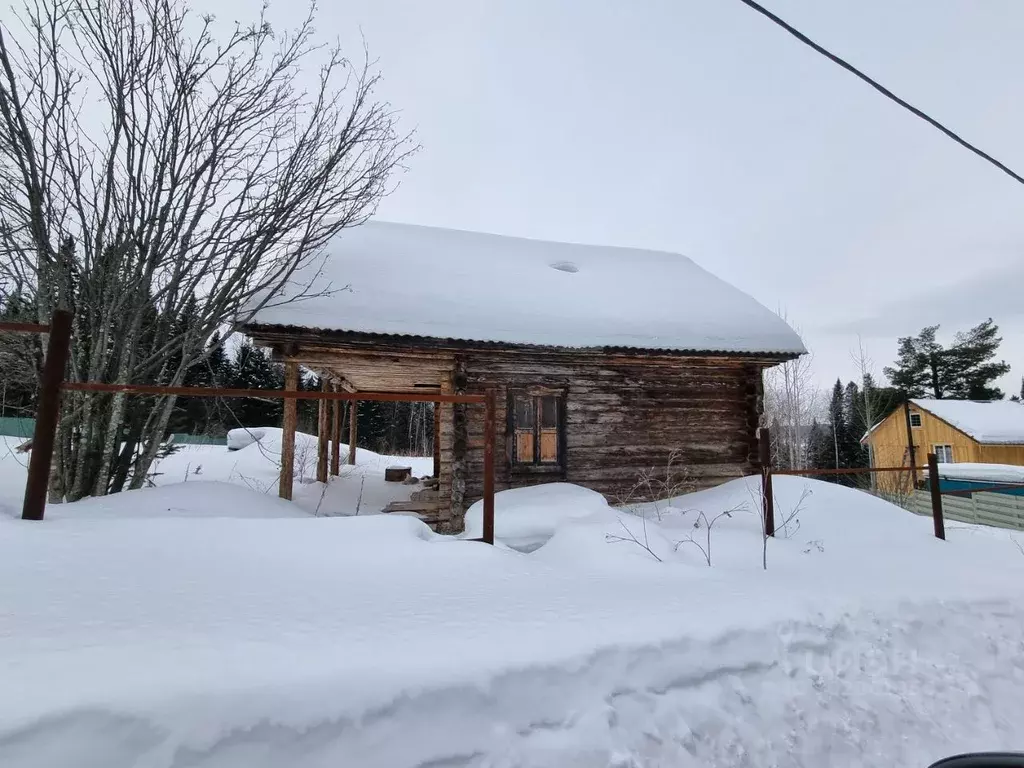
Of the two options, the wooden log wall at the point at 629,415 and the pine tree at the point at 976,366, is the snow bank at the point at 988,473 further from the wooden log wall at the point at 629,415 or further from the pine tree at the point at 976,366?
the pine tree at the point at 976,366

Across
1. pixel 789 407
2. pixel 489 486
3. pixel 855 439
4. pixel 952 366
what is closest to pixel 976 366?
pixel 952 366

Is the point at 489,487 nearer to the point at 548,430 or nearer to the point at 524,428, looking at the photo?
the point at 524,428

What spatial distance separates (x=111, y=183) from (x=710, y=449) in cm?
935

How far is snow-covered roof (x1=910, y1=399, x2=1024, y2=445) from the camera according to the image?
23781 millimetres

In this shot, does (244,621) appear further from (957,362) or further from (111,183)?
(957,362)

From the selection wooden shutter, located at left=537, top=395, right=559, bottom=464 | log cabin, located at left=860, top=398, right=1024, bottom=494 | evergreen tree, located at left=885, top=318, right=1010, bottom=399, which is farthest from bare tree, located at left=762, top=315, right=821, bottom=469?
wooden shutter, located at left=537, top=395, right=559, bottom=464

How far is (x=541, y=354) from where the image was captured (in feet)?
→ 26.4

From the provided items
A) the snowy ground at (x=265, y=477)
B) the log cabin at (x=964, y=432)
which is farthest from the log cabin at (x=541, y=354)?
the log cabin at (x=964, y=432)

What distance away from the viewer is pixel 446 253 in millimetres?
9875

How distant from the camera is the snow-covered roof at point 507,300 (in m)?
7.04

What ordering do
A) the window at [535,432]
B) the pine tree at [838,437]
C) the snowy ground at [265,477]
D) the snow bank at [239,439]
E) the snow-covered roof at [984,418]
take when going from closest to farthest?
the snowy ground at [265,477] < the window at [535,432] < the snow bank at [239,439] < the snow-covered roof at [984,418] < the pine tree at [838,437]

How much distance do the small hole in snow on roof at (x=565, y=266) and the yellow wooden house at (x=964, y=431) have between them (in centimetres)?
2107

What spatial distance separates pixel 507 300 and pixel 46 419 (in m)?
6.34

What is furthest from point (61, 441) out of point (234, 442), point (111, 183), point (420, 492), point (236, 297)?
point (234, 442)
